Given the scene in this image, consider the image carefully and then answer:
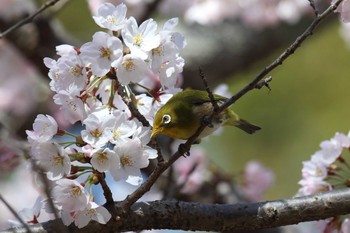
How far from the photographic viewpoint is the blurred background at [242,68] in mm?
3543

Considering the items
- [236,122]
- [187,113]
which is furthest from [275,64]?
[236,122]

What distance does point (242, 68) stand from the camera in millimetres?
4156

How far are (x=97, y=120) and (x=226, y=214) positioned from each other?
1.31 feet

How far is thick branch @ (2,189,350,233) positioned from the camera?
1645mm

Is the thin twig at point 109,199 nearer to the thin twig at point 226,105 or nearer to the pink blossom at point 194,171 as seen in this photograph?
the thin twig at point 226,105

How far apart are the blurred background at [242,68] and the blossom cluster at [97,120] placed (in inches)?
11.8

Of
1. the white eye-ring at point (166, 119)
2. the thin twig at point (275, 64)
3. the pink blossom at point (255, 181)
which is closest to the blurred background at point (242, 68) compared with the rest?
the pink blossom at point (255, 181)

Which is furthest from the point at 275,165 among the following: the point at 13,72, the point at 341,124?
the point at 13,72

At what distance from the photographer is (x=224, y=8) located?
14.4 feet

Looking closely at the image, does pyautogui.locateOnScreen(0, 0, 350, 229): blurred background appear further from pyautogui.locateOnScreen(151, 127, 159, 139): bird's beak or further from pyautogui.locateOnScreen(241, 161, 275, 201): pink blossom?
pyautogui.locateOnScreen(151, 127, 159, 139): bird's beak

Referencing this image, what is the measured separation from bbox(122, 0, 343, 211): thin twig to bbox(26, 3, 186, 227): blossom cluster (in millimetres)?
54

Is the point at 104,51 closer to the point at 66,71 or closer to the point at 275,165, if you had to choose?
the point at 66,71

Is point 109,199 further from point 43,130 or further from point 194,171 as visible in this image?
point 194,171

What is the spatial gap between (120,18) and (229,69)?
8.13 feet
